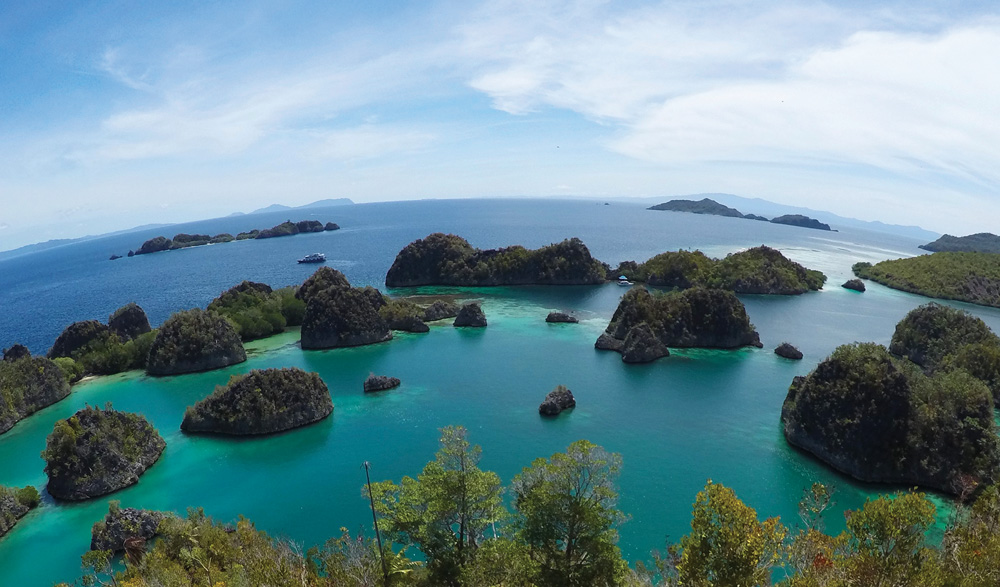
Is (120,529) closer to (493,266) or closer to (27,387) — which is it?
(27,387)

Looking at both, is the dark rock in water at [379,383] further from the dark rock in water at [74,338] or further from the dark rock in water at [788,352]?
the dark rock in water at [788,352]

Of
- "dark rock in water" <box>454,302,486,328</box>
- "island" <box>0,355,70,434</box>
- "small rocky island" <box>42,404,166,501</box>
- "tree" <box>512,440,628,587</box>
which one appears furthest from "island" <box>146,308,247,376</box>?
"tree" <box>512,440,628,587</box>

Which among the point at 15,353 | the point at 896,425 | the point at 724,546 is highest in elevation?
the point at 15,353

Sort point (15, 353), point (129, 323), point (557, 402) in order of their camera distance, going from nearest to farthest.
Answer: point (557, 402) → point (15, 353) → point (129, 323)

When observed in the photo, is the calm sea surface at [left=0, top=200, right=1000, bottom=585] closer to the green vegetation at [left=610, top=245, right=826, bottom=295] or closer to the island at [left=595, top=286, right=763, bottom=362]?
the island at [left=595, top=286, right=763, bottom=362]

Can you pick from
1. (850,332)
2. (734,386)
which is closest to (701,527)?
(734,386)

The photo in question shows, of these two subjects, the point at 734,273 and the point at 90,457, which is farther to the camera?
the point at 734,273

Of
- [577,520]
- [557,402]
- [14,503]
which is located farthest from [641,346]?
[14,503]

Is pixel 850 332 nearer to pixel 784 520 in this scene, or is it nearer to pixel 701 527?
pixel 784 520
